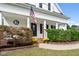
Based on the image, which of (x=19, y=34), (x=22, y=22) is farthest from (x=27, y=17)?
(x=19, y=34)

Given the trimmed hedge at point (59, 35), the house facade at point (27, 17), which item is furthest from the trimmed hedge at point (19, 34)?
the trimmed hedge at point (59, 35)

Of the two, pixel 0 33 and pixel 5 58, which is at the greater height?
pixel 0 33

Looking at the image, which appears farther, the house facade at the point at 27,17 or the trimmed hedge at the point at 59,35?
the trimmed hedge at the point at 59,35

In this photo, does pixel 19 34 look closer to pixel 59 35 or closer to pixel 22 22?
pixel 59 35

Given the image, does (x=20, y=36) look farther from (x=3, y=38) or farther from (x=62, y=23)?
(x=62, y=23)

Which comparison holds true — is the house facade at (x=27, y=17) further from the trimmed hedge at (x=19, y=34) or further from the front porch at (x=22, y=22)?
the trimmed hedge at (x=19, y=34)

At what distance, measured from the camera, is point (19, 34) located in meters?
15.1

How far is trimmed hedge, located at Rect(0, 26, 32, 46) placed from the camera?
13625 mm

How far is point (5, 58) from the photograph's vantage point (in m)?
9.68

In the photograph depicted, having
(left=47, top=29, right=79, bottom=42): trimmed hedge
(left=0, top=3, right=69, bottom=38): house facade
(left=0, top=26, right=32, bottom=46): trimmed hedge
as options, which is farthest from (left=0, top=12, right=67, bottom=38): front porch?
(left=0, top=26, right=32, bottom=46): trimmed hedge

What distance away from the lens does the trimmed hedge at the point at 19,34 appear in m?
13.6

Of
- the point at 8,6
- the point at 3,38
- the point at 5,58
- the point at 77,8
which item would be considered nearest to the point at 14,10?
the point at 8,6

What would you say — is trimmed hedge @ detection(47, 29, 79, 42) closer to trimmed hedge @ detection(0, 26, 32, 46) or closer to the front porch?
the front porch

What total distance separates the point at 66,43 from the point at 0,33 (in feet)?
27.7
